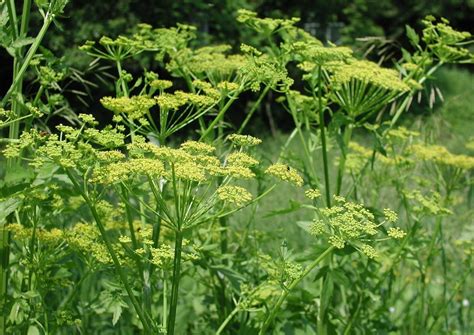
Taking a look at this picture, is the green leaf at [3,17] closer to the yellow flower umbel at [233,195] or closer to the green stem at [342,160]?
the yellow flower umbel at [233,195]

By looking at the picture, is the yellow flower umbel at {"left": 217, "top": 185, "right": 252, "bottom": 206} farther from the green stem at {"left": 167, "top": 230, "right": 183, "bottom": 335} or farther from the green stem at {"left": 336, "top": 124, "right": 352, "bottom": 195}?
the green stem at {"left": 336, "top": 124, "right": 352, "bottom": 195}

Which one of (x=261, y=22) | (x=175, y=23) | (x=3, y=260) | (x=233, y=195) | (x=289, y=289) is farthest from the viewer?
(x=175, y=23)

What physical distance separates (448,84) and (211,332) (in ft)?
43.4

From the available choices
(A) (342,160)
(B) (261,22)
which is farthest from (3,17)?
(A) (342,160)

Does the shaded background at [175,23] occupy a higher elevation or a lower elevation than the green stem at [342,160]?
lower

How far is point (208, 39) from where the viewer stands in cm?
1018

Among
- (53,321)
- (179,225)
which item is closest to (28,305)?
(53,321)

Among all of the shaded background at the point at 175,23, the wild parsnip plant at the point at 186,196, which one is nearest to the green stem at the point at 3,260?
the wild parsnip plant at the point at 186,196

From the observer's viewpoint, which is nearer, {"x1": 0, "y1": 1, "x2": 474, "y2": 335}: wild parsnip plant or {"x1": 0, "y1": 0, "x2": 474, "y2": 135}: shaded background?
{"x1": 0, "y1": 1, "x2": 474, "y2": 335}: wild parsnip plant

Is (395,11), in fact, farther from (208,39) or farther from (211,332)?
(211,332)

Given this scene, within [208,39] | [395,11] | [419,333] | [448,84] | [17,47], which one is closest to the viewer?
[17,47]

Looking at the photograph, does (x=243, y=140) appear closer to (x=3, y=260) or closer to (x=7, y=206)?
(x=7, y=206)

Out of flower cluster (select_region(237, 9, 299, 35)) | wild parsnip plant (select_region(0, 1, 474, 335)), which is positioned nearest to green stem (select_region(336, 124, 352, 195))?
wild parsnip plant (select_region(0, 1, 474, 335))

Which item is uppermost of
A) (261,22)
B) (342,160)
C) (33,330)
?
(261,22)
